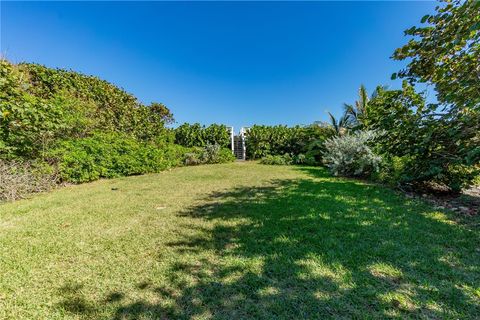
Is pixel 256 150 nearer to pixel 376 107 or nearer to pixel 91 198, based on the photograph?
pixel 376 107

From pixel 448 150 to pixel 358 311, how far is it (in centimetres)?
483

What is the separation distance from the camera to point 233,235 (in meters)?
3.34

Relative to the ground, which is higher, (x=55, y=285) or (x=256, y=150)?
(x=256, y=150)

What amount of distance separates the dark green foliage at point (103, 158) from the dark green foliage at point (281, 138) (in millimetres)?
6516

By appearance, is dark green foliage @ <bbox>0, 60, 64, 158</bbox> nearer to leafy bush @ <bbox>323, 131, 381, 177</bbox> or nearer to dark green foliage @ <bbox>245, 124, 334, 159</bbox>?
leafy bush @ <bbox>323, 131, 381, 177</bbox>

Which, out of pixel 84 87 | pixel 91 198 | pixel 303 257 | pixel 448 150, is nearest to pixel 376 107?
pixel 448 150

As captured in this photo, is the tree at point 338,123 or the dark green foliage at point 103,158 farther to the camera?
the tree at point 338,123

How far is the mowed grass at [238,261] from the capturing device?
1932 mm

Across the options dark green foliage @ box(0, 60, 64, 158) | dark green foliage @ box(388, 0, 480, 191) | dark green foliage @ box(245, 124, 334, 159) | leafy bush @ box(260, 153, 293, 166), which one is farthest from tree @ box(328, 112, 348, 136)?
dark green foliage @ box(0, 60, 64, 158)

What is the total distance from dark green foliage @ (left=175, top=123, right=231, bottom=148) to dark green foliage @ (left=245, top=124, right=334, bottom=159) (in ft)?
5.91

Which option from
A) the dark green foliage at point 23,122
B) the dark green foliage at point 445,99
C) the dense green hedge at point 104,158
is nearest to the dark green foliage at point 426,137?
the dark green foliage at point 445,99

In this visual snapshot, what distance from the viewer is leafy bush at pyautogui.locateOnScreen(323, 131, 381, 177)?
313 inches

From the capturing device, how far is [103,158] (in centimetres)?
761

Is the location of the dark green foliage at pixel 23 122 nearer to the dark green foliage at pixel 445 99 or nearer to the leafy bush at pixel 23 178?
the leafy bush at pixel 23 178
